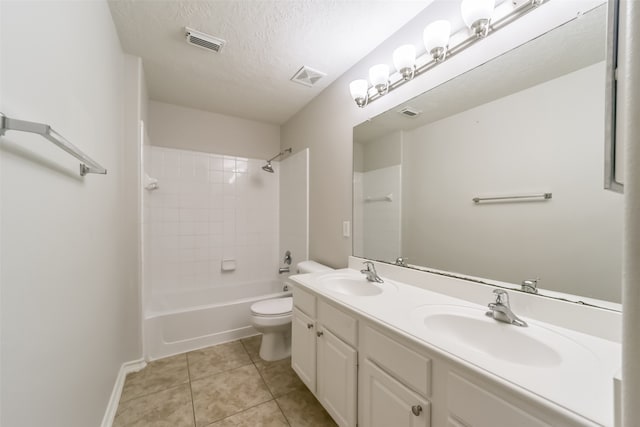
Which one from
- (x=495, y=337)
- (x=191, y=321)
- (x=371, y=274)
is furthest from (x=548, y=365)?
(x=191, y=321)

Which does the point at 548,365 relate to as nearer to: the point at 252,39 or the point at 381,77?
the point at 381,77

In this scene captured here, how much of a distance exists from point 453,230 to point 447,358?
72cm

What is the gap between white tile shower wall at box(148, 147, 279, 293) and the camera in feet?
8.03

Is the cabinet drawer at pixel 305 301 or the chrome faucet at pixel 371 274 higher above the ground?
the chrome faucet at pixel 371 274

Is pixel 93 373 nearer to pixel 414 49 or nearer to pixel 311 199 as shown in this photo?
pixel 311 199

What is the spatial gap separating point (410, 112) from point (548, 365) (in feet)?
4.34

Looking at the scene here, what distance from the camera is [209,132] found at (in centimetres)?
267

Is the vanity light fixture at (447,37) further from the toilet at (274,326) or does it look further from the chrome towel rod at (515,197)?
the toilet at (274,326)

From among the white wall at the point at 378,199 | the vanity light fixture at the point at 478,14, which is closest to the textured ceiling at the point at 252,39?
the vanity light fixture at the point at 478,14

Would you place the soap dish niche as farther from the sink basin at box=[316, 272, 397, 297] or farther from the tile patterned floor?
the sink basin at box=[316, 272, 397, 297]

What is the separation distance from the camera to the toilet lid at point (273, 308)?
1920 millimetres

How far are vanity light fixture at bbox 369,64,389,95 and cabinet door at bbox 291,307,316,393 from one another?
150 centimetres

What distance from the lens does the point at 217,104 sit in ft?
8.08

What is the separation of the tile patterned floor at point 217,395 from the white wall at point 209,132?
6.89 ft
